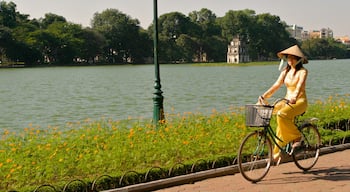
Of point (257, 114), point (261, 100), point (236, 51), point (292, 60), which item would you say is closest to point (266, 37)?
point (236, 51)

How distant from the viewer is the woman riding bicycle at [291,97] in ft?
20.6

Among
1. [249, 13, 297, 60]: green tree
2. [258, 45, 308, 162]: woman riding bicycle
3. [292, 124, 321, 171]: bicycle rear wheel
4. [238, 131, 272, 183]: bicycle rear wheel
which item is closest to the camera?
[238, 131, 272, 183]: bicycle rear wheel

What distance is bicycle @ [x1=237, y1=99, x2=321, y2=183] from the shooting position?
19.3 ft

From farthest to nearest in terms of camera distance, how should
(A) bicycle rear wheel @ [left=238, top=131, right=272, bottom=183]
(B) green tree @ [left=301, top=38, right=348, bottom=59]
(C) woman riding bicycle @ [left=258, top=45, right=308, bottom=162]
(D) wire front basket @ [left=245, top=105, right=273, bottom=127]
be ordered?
Result: (B) green tree @ [left=301, top=38, right=348, bottom=59] < (C) woman riding bicycle @ [left=258, top=45, right=308, bottom=162] < (A) bicycle rear wheel @ [left=238, top=131, right=272, bottom=183] < (D) wire front basket @ [left=245, top=105, right=273, bottom=127]

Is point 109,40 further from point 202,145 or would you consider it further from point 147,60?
point 202,145

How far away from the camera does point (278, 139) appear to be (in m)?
6.49

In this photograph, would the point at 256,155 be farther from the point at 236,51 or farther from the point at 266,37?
the point at 266,37

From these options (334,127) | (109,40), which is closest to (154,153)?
(334,127)

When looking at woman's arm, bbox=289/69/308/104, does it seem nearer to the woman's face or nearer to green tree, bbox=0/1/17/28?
the woman's face

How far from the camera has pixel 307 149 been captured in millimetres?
6918

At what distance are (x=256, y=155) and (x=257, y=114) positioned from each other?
101 centimetres

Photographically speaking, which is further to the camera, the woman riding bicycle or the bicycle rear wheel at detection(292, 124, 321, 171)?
the bicycle rear wheel at detection(292, 124, 321, 171)

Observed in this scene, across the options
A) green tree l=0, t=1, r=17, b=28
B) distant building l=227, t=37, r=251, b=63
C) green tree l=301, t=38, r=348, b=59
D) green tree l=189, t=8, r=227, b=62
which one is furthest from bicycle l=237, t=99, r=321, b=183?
green tree l=301, t=38, r=348, b=59

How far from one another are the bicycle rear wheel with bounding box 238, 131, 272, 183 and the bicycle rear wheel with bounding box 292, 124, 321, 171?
0.49 meters
